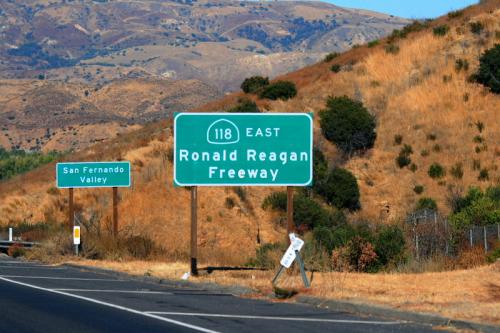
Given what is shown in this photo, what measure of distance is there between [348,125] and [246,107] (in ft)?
22.4

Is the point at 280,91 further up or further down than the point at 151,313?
further up

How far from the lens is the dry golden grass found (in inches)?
654

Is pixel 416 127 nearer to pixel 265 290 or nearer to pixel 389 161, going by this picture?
pixel 389 161

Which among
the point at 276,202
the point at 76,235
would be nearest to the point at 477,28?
the point at 276,202

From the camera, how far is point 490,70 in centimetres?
5972

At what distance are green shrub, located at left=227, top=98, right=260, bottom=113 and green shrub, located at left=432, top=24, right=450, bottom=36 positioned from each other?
14.0 m

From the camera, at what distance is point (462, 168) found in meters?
54.8

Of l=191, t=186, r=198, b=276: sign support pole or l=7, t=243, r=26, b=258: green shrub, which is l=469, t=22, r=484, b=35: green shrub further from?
l=191, t=186, r=198, b=276: sign support pole

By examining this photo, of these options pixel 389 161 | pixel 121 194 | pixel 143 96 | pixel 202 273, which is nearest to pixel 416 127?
pixel 389 161

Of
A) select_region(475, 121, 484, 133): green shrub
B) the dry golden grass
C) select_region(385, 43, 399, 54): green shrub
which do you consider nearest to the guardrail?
the dry golden grass

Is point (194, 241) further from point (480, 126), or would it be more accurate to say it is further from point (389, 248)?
point (480, 126)

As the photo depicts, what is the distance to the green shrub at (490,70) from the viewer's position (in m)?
59.4

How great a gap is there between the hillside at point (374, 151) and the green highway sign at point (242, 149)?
18.8 m

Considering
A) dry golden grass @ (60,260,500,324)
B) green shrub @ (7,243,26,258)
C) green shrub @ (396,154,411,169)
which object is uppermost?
green shrub @ (396,154,411,169)
